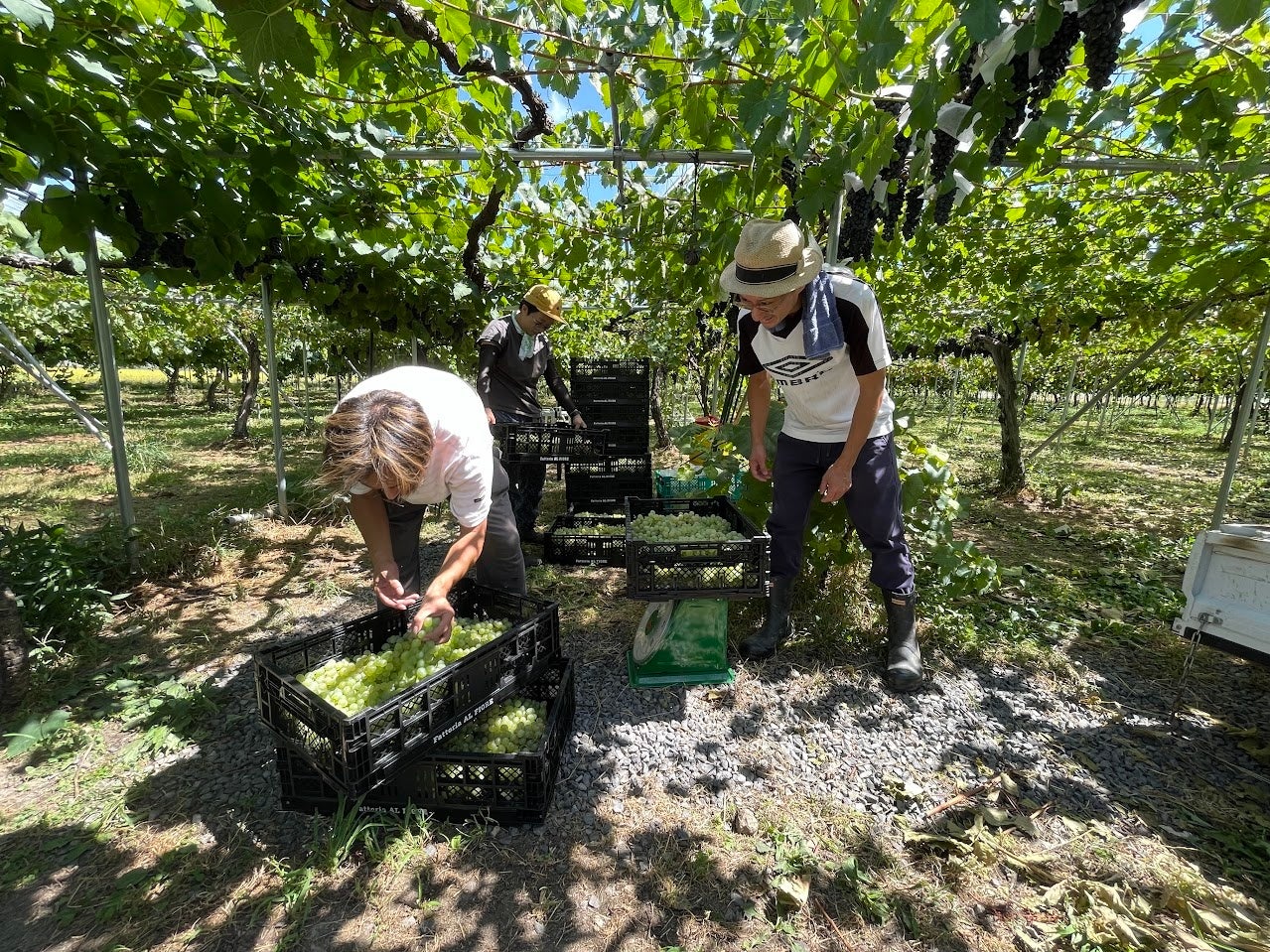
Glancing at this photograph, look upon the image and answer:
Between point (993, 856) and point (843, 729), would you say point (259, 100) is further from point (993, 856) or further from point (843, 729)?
point (993, 856)

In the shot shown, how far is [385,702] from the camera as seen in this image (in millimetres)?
1661

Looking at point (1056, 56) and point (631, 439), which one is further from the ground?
point (1056, 56)

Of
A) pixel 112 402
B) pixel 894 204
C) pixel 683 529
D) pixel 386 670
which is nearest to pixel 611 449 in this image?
pixel 683 529

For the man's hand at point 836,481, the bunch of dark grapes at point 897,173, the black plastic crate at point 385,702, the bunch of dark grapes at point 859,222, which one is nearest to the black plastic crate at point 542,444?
the black plastic crate at point 385,702

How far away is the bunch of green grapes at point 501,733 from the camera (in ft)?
6.70

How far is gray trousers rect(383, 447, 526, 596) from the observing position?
2.57m

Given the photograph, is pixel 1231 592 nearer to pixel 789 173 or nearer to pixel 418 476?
pixel 789 173

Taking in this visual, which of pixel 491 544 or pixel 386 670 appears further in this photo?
pixel 491 544

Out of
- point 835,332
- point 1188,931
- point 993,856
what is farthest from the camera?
point 835,332

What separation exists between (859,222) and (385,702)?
8.96ft

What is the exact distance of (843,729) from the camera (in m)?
2.53

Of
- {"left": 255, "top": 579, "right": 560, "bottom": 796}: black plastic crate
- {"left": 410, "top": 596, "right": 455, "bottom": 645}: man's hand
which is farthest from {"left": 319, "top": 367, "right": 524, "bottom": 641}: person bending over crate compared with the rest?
{"left": 255, "top": 579, "right": 560, "bottom": 796}: black plastic crate

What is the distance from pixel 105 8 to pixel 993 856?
448 cm

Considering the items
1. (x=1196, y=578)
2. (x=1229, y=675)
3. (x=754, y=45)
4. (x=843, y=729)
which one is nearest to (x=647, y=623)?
(x=843, y=729)
